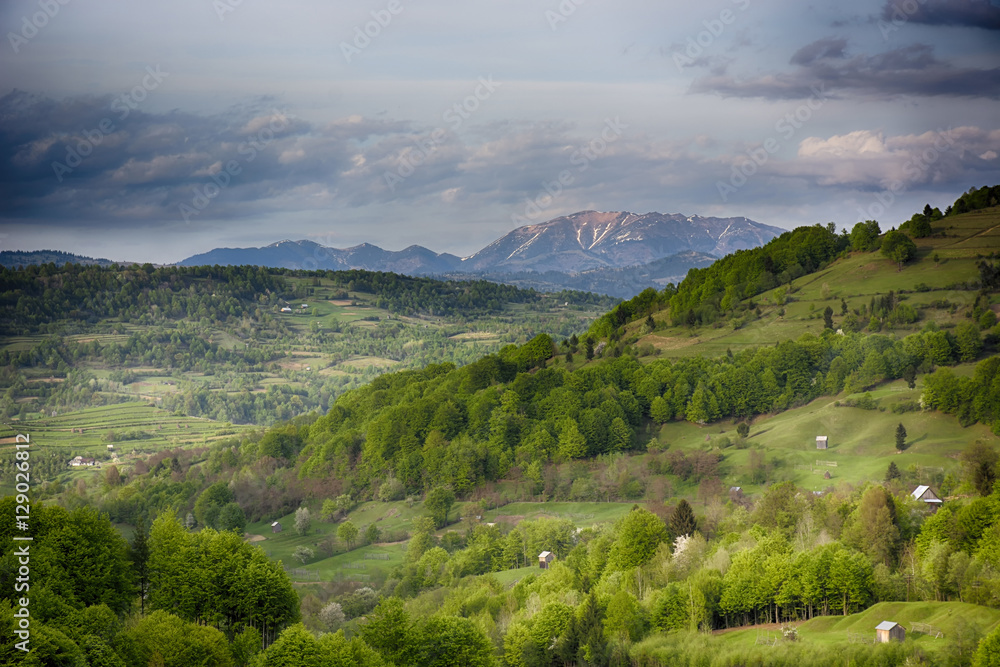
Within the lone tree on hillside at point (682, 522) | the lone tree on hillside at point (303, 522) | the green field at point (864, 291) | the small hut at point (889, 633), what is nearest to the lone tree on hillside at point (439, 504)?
the lone tree on hillside at point (303, 522)

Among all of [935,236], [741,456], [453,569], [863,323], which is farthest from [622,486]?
[935,236]

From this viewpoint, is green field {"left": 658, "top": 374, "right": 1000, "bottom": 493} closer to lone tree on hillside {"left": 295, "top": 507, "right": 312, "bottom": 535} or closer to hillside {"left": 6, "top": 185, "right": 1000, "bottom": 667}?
hillside {"left": 6, "top": 185, "right": 1000, "bottom": 667}

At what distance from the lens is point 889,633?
50.9 metres

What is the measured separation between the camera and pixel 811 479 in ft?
282

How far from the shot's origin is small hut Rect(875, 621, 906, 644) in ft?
167

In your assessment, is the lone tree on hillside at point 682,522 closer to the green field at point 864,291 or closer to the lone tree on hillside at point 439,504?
the lone tree on hillside at point 439,504

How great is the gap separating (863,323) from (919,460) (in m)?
37.6

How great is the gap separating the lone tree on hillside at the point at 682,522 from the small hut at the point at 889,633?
2042 cm

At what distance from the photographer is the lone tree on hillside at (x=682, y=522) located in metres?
70.9

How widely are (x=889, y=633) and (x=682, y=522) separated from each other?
2164cm

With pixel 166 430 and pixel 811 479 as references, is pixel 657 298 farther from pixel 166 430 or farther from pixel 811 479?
pixel 166 430

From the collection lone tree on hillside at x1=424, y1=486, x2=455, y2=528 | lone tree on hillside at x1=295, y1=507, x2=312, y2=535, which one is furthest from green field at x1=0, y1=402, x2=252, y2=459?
lone tree on hillside at x1=424, y1=486, x2=455, y2=528

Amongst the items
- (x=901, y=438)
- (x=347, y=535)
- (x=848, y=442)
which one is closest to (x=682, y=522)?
(x=901, y=438)

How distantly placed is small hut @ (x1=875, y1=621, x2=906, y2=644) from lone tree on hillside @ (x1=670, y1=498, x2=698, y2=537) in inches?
804
